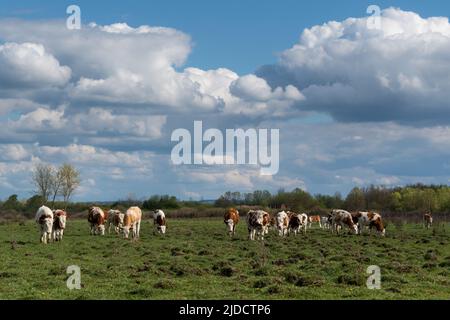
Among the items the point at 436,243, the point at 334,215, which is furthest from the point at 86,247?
the point at 334,215

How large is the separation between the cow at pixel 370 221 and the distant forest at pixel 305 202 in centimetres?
4010

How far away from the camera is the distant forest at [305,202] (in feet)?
381

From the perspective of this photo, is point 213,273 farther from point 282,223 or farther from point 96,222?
point 282,223

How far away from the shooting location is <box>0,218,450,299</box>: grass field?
1777 centimetres

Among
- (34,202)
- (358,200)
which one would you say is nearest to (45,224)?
(34,202)

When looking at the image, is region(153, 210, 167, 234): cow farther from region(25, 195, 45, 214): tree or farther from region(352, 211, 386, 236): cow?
region(25, 195, 45, 214): tree

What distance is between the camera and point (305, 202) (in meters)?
120

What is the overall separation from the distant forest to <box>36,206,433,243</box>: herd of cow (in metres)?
41.7

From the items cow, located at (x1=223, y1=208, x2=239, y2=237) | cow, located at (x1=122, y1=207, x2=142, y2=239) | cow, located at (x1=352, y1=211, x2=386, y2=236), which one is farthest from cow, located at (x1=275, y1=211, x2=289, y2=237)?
cow, located at (x1=122, y1=207, x2=142, y2=239)

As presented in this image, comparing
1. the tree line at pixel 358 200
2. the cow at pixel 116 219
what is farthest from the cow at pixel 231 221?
the tree line at pixel 358 200

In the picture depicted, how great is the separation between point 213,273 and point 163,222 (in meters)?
27.2

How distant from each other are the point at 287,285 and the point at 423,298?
4135 millimetres

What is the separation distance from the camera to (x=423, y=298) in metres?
17.2
